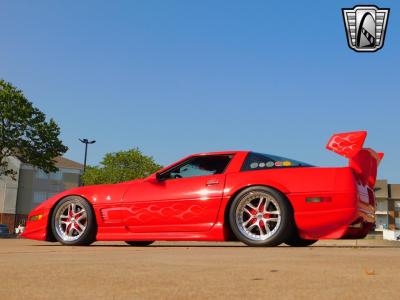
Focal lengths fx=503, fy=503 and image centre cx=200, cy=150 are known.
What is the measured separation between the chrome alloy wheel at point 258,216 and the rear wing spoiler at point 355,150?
39.4 inches

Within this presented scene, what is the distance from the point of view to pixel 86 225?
6789 mm

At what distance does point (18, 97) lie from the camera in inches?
1228

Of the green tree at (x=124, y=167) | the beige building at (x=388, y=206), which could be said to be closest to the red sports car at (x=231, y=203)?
the green tree at (x=124, y=167)

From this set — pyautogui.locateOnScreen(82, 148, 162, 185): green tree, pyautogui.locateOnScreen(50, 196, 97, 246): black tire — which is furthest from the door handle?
pyautogui.locateOnScreen(82, 148, 162, 185): green tree

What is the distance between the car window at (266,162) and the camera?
6234 mm

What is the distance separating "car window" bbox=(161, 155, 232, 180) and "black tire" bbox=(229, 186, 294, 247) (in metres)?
0.73

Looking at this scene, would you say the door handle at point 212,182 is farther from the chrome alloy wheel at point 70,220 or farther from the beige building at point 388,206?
the beige building at point 388,206

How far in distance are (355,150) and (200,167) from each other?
2005 mm

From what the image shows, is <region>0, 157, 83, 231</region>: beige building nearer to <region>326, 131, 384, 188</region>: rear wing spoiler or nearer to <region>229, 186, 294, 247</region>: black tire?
<region>229, 186, 294, 247</region>: black tire

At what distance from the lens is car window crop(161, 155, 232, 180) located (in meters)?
6.64

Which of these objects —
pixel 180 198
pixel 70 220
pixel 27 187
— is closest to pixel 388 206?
pixel 27 187
